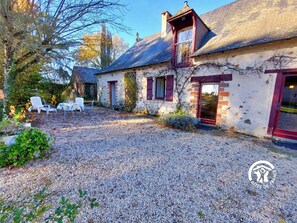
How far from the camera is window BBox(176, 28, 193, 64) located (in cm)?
666

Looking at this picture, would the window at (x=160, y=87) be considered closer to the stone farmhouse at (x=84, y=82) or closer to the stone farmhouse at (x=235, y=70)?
the stone farmhouse at (x=235, y=70)

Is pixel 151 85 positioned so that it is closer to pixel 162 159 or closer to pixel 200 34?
pixel 200 34

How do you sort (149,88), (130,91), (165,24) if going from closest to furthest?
1. (149,88)
2. (130,91)
3. (165,24)

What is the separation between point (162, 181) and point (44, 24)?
557 cm

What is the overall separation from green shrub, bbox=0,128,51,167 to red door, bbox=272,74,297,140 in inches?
249

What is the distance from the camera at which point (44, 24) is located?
4461 mm

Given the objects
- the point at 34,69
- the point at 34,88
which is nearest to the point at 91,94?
the point at 34,88

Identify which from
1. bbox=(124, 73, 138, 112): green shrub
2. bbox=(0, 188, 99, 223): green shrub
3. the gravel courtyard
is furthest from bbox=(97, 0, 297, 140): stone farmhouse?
bbox=(0, 188, 99, 223): green shrub

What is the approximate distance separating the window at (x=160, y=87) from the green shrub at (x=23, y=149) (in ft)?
20.0

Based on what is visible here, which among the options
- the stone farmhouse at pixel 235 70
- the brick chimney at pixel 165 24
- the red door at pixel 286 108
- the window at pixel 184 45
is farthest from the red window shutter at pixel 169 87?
the brick chimney at pixel 165 24

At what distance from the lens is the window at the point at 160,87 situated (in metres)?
8.00

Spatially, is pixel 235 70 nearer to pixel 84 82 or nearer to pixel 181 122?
pixel 181 122

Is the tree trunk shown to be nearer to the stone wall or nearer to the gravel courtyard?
the gravel courtyard

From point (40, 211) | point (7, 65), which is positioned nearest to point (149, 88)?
point (7, 65)
